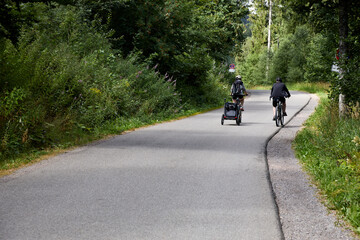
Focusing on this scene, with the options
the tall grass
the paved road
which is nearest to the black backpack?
the tall grass

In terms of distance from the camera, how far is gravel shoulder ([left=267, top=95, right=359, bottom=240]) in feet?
17.1

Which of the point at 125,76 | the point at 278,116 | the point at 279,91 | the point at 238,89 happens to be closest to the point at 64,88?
the point at 125,76

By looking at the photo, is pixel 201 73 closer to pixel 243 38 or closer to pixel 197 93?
pixel 197 93

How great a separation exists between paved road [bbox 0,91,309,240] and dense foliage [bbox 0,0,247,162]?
159cm

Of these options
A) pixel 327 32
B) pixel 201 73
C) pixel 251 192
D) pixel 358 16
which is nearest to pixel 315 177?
pixel 251 192

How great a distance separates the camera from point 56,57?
14.0m

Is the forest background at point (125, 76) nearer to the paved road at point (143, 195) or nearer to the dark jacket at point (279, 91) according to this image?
the paved road at point (143, 195)

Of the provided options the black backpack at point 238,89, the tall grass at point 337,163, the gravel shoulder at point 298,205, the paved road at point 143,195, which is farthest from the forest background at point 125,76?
the black backpack at point 238,89

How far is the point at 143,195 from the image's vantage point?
6.67 m

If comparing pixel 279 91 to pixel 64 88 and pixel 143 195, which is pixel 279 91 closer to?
pixel 64 88

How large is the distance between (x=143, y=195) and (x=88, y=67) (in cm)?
991

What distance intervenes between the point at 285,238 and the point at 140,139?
27.5 feet

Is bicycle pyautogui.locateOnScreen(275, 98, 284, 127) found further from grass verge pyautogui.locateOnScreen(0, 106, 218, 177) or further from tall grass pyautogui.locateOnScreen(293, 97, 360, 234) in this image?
grass verge pyautogui.locateOnScreen(0, 106, 218, 177)

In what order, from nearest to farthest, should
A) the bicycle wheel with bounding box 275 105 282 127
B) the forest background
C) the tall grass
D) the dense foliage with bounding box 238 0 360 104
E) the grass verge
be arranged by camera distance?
the tall grass
the grass verge
the forest background
the dense foliage with bounding box 238 0 360 104
the bicycle wheel with bounding box 275 105 282 127
